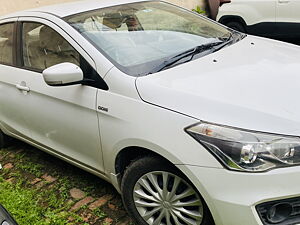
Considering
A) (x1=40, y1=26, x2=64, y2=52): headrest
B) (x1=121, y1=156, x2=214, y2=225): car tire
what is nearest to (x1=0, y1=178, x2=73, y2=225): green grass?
(x1=121, y1=156, x2=214, y2=225): car tire

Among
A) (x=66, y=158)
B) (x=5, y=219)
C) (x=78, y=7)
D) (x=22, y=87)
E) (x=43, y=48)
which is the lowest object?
(x=66, y=158)

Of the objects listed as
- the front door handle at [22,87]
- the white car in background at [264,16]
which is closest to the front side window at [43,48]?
the front door handle at [22,87]

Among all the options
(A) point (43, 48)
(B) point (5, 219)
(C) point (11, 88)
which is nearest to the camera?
(B) point (5, 219)

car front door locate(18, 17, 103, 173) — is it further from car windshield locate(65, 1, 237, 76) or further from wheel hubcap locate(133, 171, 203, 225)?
wheel hubcap locate(133, 171, 203, 225)

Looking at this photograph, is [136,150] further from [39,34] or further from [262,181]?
[39,34]

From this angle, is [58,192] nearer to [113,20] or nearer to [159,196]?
[159,196]

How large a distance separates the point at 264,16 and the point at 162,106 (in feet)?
17.3

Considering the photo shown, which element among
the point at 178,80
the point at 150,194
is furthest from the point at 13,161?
the point at 178,80

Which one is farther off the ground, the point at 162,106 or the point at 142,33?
the point at 142,33

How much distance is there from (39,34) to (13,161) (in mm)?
1483

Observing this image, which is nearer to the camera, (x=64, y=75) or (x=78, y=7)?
(x=64, y=75)

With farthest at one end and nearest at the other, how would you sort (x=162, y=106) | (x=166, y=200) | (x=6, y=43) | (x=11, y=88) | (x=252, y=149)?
(x=6, y=43) < (x=11, y=88) < (x=166, y=200) < (x=162, y=106) < (x=252, y=149)

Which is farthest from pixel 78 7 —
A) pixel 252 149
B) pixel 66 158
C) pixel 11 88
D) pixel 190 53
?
pixel 252 149

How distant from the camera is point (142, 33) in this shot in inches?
117
